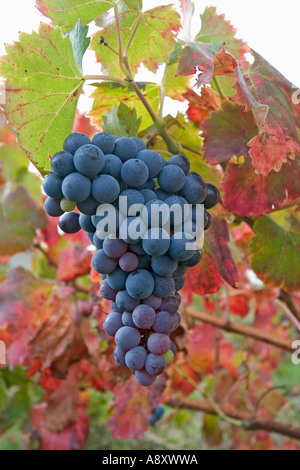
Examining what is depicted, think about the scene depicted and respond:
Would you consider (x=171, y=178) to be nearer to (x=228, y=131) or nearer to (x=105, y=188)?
(x=105, y=188)

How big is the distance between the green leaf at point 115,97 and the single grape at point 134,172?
0.24 m

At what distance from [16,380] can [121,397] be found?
64 centimetres

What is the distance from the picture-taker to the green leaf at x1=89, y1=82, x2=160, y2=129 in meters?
0.76

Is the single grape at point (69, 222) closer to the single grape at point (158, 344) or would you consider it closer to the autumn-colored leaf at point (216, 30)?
the single grape at point (158, 344)

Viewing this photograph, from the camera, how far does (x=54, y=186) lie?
1.82 feet

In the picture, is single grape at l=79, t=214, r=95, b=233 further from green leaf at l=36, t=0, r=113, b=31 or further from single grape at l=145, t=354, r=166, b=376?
green leaf at l=36, t=0, r=113, b=31

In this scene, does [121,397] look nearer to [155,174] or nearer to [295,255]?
[295,255]

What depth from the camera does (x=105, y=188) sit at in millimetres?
530

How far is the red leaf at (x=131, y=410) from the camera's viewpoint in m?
1.23

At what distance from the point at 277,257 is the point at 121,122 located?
1.51ft

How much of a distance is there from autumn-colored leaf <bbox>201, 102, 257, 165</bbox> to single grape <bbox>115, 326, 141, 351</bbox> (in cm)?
34

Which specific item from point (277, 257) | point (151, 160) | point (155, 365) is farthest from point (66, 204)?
point (277, 257)

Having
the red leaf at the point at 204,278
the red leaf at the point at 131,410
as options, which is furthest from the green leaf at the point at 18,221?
the red leaf at the point at 204,278
